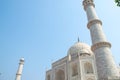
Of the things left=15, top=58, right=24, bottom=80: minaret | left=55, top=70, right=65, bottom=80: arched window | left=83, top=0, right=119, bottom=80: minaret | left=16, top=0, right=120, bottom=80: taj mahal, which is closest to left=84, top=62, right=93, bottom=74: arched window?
left=16, top=0, right=120, bottom=80: taj mahal

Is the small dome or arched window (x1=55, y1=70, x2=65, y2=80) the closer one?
arched window (x1=55, y1=70, x2=65, y2=80)

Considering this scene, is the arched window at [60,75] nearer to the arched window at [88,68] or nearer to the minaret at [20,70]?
the arched window at [88,68]

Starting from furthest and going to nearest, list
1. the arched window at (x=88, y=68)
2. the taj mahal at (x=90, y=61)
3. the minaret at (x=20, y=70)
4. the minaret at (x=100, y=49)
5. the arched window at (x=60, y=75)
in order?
the minaret at (x=20, y=70) → the arched window at (x=60, y=75) → the arched window at (x=88, y=68) → the taj mahal at (x=90, y=61) → the minaret at (x=100, y=49)

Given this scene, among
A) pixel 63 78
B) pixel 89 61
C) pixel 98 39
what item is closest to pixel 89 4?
pixel 98 39

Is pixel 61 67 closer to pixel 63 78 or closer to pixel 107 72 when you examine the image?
pixel 63 78

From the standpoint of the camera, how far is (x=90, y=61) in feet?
78.8

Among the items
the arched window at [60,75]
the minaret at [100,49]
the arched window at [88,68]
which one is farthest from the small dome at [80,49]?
the minaret at [100,49]

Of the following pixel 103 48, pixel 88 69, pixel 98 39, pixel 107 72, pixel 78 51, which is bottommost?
pixel 107 72

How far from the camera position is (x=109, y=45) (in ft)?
31.0

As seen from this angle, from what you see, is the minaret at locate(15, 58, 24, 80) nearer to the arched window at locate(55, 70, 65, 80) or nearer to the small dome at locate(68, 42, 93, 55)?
the arched window at locate(55, 70, 65, 80)

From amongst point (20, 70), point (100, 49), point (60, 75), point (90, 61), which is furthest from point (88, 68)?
point (100, 49)

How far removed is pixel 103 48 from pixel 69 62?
53.1 feet

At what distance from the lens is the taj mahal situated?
27.9 ft

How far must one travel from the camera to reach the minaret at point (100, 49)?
8276mm
